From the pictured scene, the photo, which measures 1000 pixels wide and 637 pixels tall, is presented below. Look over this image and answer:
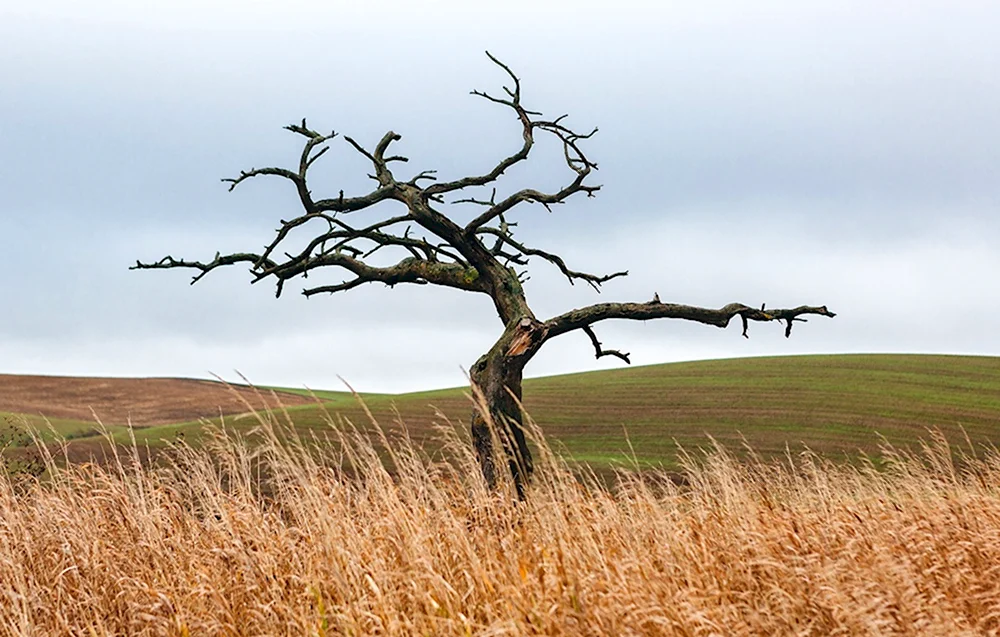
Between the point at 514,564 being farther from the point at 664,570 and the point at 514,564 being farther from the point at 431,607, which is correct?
the point at 664,570

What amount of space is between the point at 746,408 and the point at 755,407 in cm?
35

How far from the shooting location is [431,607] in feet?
20.3

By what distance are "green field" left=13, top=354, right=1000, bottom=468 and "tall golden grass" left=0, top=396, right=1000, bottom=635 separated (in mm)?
18902

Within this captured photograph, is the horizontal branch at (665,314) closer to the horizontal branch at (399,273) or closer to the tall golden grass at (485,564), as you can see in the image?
the horizontal branch at (399,273)

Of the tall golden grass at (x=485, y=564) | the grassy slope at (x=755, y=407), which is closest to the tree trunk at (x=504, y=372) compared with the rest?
the tall golden grass at (x=485, y=564)

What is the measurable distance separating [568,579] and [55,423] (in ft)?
147

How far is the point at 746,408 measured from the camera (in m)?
38.8

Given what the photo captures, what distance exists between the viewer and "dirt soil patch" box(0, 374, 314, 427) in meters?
54.2

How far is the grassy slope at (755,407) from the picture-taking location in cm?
3406

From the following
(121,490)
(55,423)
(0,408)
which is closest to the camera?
(121,490)

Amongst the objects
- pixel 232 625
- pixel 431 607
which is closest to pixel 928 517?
pixel 431 607

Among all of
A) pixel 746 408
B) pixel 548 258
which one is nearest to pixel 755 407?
pixel 746 408

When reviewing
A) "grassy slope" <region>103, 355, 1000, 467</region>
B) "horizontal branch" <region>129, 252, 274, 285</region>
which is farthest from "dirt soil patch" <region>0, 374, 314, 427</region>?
"horizontal branch" <region>129, 252, 274, 285</region>

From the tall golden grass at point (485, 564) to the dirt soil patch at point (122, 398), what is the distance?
144ft
